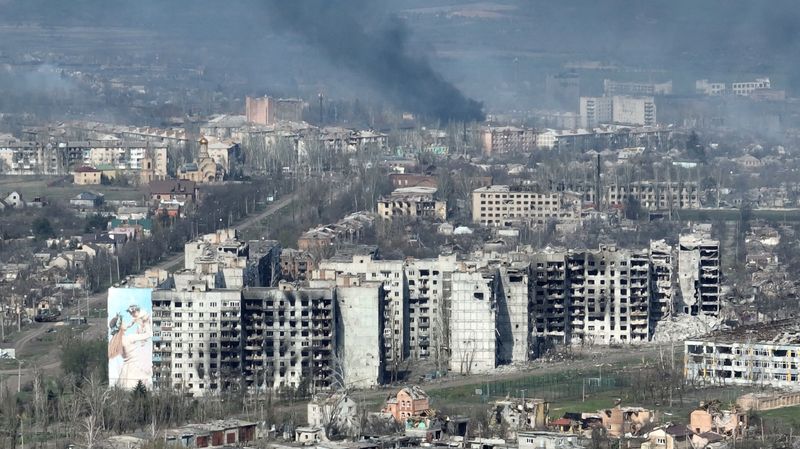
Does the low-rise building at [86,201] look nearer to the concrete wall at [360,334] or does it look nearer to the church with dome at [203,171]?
the church with dome at [203,171]

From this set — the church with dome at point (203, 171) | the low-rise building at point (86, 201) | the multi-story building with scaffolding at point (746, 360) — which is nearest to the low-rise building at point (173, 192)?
the low-rise building at point (86, 201)

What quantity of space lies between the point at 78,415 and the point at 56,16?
63.1 meters

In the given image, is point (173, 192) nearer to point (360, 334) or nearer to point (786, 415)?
point (360, 334)

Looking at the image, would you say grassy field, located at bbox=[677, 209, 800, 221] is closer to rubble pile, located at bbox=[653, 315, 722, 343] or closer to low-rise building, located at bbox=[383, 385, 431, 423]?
rubble pile, located at bbox=[653, 315, 722, 343]

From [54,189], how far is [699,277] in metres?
16.7

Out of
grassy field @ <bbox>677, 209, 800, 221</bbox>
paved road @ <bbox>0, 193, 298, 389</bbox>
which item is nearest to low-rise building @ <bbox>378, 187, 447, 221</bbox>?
grassy field @ <bbox>677, 209, 800, 221</bbox>

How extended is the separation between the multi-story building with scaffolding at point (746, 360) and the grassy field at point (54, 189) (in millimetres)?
17244

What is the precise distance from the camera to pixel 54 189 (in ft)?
153

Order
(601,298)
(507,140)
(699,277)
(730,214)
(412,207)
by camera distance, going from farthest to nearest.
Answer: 1. (507,140)
2. (730,214)
3. (412,207)
4. (699,277)
5. (601,298)

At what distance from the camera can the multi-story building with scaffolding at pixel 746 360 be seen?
28.1 meters

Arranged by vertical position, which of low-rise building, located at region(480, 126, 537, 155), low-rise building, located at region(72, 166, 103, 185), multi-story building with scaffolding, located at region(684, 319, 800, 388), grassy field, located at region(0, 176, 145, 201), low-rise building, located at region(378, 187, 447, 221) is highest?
low-rise building, located at region(480, 126, 537, 155)

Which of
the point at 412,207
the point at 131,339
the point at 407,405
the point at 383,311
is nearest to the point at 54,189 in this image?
the point at 412,207

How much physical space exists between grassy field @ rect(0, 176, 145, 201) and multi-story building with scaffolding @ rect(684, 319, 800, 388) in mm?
17244

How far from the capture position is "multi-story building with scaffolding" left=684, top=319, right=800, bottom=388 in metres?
28.1
